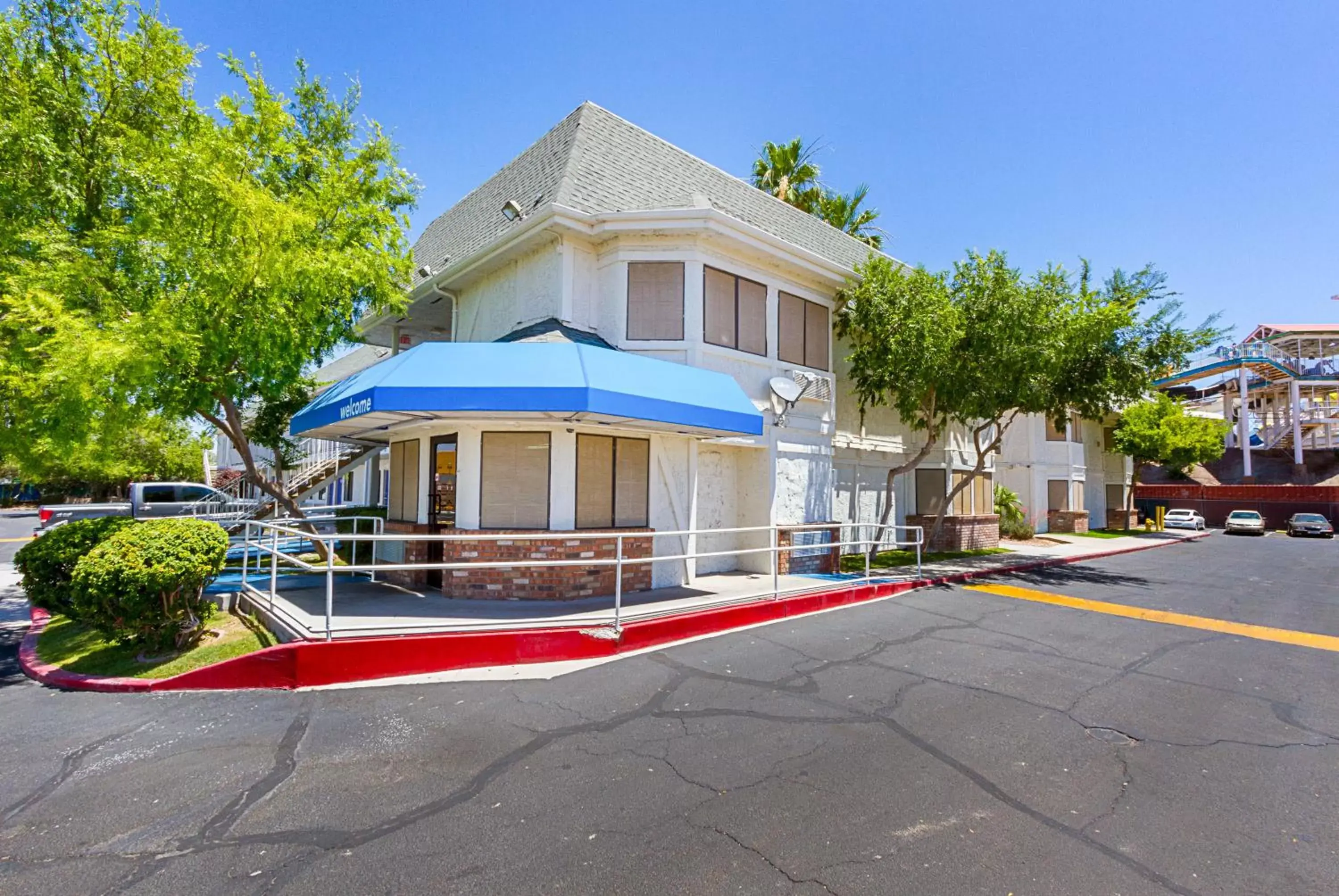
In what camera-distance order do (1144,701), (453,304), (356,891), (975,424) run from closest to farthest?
(356,891) < (1144,701) < (453,304) < (975,424)

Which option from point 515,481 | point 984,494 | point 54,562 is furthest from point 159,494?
point 984,494

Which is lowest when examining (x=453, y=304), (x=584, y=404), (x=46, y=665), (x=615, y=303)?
(x=46, y=665)

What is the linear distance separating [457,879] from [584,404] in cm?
528

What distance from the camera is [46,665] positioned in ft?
23.5

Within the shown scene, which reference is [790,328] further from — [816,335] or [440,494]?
[440,494]

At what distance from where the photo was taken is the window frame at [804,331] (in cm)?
1304

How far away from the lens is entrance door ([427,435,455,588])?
10375 mm

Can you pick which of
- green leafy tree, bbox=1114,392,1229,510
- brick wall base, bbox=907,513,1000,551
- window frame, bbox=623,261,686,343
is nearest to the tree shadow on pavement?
brick wall base, bbox=907,513,1000,551

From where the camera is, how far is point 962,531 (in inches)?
760

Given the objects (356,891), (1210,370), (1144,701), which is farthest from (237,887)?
(1210,370)

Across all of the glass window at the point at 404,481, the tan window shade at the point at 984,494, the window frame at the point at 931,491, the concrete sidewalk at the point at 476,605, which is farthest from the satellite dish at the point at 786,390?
the tan window shade at the point at 984,494

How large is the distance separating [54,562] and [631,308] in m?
8.51

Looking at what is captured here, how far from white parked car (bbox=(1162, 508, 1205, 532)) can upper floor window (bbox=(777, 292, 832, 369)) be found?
32.3 m

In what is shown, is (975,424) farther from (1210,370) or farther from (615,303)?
(1210,370)
